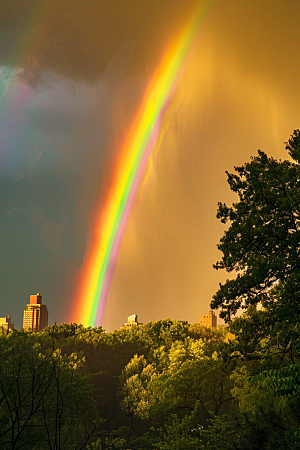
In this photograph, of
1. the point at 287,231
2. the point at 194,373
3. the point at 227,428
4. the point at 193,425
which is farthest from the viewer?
the point at 194,373

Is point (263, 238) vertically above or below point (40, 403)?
above

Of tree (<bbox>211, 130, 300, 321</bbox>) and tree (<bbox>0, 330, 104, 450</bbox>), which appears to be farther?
tree (<bbox>211, 130, 300, 321</bbox>)

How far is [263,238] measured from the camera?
58.3 ft

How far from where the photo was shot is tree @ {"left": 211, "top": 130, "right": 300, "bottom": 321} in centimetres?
1683

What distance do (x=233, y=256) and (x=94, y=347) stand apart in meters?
60.0

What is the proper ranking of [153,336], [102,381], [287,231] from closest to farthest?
[287,231] < [102,381] < [153,336]

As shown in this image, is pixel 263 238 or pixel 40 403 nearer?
pixel 40 403

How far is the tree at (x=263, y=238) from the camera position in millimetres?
16828

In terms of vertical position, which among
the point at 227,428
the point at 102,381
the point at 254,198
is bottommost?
the point at 227,428

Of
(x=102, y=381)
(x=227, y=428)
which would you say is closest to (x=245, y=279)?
(x=227, y=428)

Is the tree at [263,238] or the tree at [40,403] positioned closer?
the tree at [40,403]

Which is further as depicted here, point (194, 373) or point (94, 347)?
point (94, 347)

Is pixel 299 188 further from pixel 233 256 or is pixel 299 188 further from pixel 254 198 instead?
pixel 233 256

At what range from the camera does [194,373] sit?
40.1m
